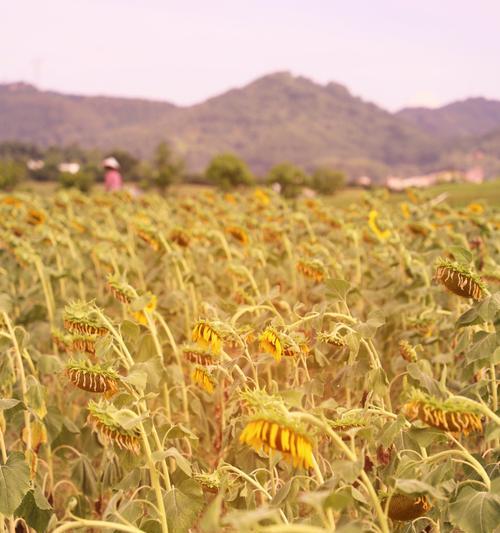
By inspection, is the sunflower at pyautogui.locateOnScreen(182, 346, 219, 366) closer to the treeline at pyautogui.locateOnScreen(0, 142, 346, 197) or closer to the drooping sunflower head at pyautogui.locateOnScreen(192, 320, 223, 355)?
the drooping sunflower head at pyautogui.locateOnScreen(192, 320, 223, 355)

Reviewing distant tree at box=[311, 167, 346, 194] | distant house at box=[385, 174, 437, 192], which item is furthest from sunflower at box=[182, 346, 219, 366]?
distant tree at box=[311, 167, 346, 194]

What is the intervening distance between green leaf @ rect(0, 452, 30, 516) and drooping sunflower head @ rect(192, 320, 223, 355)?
0.53 meters

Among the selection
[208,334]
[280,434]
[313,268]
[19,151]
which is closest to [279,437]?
[280,434]

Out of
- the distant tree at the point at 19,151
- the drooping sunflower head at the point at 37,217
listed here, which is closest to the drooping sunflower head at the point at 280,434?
the drooping sunflower head at the point at 37,217

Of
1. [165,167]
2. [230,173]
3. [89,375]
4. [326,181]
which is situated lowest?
[326,181]

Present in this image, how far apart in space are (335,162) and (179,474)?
145m

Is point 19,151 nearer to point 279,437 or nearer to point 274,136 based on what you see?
point 279,437

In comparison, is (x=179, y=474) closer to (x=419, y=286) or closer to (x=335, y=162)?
(x=419, y=286)

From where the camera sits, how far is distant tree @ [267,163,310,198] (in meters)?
23.0

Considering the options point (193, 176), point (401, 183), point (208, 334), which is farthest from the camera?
point (193, 176)

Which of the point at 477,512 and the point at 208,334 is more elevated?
the point at 208,334

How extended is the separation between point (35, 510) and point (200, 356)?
0.61 meters

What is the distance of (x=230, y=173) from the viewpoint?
28.4 m

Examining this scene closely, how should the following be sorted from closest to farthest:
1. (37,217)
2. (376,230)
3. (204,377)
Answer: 1. (204,377)
2. (376,230)
3. (37,217)
